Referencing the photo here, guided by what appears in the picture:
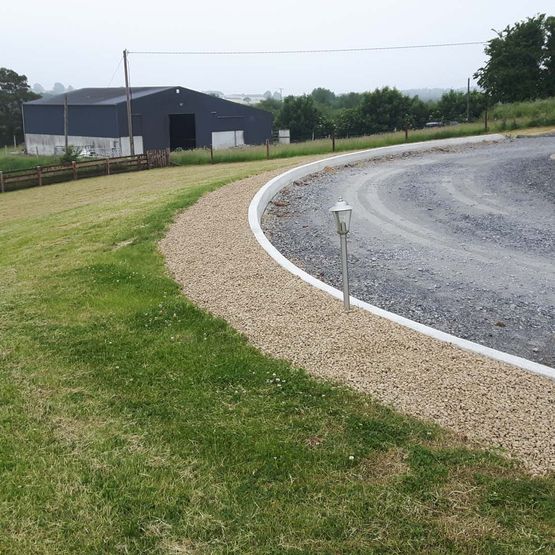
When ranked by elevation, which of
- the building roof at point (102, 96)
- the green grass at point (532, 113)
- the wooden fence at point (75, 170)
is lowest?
the wooden fence at point (75, 170)

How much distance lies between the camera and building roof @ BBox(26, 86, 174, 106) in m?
46.1

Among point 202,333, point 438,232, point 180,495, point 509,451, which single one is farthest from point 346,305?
point 438,232

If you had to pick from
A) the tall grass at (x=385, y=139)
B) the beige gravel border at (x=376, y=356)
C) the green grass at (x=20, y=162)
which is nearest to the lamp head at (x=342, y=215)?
the beige gravel border at (x=376, y=356)

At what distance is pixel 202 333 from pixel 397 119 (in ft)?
199

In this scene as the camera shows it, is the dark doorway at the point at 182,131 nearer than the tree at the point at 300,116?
Yes

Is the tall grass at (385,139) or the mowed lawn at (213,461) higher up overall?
the tall grass at (385,139)

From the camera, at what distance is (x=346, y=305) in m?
6.64

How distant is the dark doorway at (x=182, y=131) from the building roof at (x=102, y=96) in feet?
7.62

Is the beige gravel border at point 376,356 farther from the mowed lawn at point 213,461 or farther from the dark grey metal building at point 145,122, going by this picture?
the dark grey metal building at point 145,122

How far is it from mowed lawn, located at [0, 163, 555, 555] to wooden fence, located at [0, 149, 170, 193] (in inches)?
871

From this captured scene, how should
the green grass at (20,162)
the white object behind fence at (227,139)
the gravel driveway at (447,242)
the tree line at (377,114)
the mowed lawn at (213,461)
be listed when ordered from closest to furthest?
the mowed lawn at (213,461) → the gravel driveway at (447,242) → the green grass at (20,162) → the white object behind fence at (227,139) → the tree line at (377,114)

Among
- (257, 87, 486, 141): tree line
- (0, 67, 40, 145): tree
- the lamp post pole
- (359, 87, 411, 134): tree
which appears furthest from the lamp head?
(0, 67, 40, 145): tree

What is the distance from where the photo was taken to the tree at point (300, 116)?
226 ft

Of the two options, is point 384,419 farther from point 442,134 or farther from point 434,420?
Result: point 442,134
